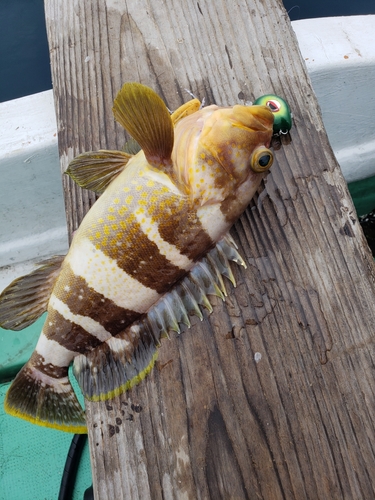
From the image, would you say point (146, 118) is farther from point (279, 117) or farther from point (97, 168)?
point (279, 117)

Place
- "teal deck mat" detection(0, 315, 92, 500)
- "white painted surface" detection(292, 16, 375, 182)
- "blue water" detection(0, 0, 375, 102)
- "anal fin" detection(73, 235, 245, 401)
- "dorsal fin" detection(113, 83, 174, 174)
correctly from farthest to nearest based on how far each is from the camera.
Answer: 1. "blue water" detection(0, 0, 375, 102)
2. "teal deck mat" detection(0, 315, 92, 500)
3. "white painted surface" detection(292, 16, 375, 182)
4. "anal fin" detection(73, 235, 245, 401)
5. "dorsal fin" detection(113, 83, 174, 174)

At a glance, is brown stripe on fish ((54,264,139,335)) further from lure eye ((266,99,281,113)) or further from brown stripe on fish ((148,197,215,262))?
lure eye ((266,99,281,113))

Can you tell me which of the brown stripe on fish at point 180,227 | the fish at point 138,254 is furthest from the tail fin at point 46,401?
the brown stripe on fish at point 180,227

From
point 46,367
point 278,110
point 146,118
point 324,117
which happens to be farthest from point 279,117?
point 46,367

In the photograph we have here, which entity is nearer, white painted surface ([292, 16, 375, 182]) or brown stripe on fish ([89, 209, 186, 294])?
brown stripe on fish ([89, 209, 186, 294])

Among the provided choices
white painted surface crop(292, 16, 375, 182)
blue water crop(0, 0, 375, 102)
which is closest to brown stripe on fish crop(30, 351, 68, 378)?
white painted surface crop(292, 16, 375, 182)

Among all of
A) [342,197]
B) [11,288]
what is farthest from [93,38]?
[342,197]

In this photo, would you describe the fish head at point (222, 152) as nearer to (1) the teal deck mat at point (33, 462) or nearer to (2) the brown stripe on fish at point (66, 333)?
(2) the brown stripe on fish at point (66, 333)
